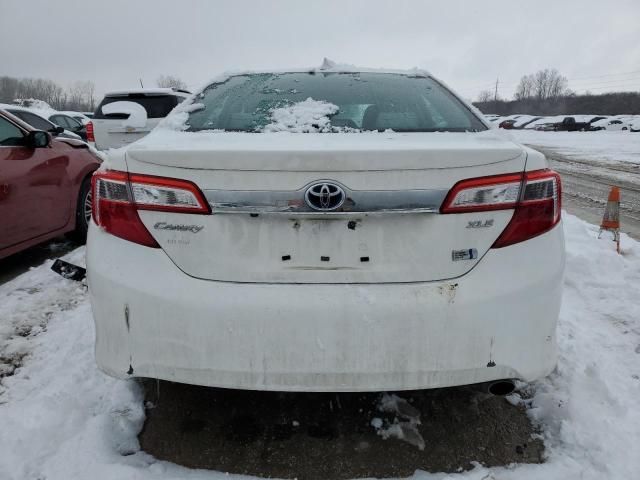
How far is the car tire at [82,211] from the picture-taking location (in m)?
5.19

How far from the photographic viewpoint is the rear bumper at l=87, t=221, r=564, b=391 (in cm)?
175

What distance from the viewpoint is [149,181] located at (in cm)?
182

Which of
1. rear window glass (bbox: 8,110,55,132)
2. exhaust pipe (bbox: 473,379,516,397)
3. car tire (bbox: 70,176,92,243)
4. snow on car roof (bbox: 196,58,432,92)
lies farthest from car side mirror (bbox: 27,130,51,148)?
rear window glass (bbox: 8,110,55,132)

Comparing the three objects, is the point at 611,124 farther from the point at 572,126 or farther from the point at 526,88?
the point at 526,88

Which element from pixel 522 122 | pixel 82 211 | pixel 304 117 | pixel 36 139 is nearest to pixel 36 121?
pixel 82 211

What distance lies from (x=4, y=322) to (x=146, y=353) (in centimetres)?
205

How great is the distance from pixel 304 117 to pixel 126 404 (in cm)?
155

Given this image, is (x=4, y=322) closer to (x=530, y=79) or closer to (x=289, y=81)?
(x=289, y=81)

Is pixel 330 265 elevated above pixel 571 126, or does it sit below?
above

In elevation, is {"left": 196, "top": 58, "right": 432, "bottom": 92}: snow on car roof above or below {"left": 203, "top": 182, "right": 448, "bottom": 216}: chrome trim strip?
above

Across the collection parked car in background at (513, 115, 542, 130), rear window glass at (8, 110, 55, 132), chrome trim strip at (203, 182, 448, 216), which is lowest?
parked car in background at (513, 115, 542, 130)

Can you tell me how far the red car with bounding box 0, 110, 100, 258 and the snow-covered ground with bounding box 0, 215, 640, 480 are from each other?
0.80 meters

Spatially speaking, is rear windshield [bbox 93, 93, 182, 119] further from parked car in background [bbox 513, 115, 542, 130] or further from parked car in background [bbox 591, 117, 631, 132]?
parked car in background [bbox 513, 115, 542, 130]

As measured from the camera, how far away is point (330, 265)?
5.88ft
